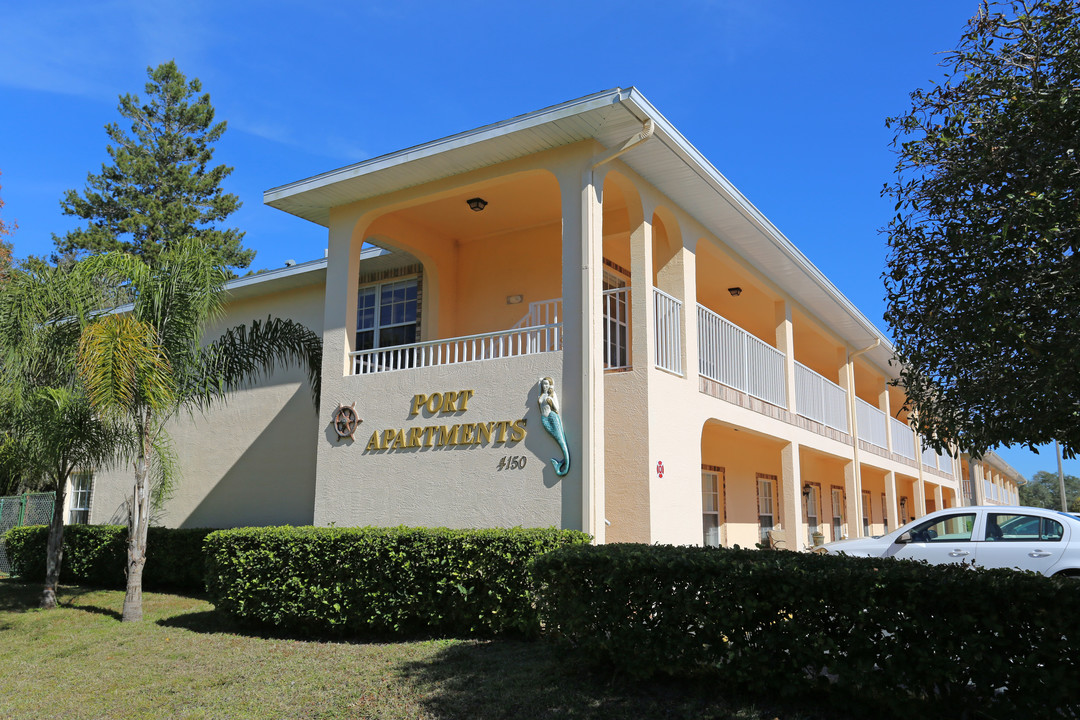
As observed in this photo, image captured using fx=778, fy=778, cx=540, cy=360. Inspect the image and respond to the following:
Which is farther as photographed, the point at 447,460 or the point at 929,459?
the point at 929,459

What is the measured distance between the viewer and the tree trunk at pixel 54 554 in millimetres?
12594

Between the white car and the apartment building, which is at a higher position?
the apartment building

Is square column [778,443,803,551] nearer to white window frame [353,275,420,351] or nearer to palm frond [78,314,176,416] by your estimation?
white window frame [353,275,420,351]

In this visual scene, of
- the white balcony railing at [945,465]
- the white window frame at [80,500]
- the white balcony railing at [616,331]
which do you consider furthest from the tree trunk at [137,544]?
the white balcony railing at [945,465]

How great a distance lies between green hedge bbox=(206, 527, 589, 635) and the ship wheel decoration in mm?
1823

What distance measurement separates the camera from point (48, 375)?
12.3 meters

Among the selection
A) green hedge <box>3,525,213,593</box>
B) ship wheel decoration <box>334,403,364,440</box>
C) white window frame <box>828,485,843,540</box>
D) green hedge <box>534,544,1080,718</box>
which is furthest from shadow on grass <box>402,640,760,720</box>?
white window frame <box>828,485,843,540</box>

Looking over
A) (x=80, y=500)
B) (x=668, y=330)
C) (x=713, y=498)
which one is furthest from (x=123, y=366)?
(x=80, y=500)

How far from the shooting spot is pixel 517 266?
13.6 m

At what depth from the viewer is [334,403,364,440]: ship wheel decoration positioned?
11648 millimetres

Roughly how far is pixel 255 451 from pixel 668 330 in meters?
9.70

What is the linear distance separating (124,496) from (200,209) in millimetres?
18695

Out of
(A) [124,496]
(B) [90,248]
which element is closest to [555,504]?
(A) [124,496]

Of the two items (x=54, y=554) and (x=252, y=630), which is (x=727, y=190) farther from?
(x=54, y=554)
